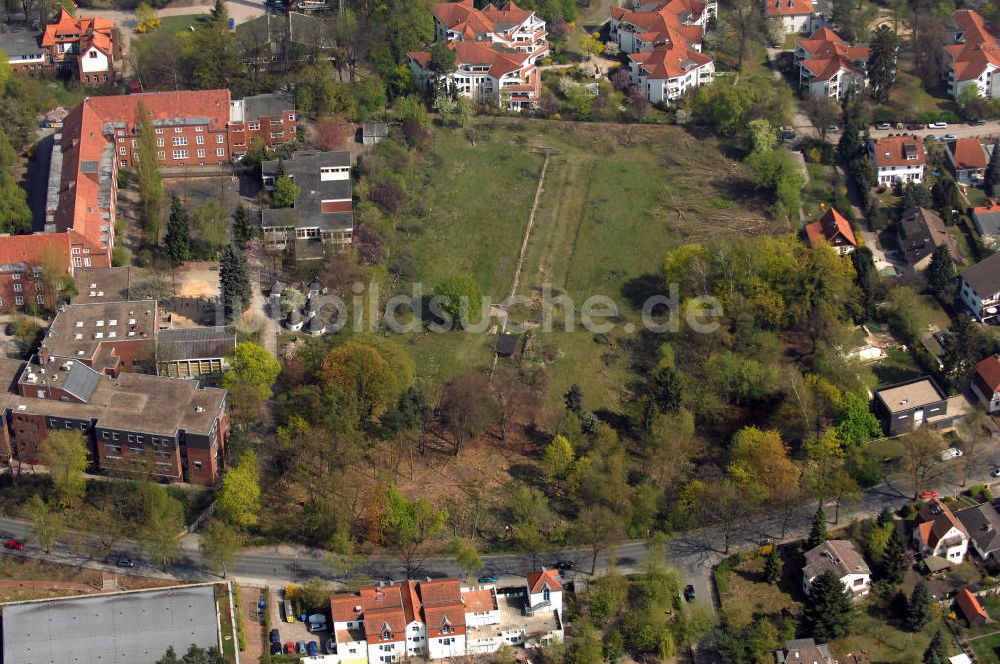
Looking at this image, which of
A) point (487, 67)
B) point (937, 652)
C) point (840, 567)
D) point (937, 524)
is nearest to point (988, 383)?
point (937, 524)

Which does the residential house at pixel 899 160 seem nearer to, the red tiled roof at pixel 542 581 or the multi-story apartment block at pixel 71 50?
the red tiled roof at pixel 542 581

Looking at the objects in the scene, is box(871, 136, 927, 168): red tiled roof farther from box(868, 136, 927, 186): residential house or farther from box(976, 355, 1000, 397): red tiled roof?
box(976, 355, 1000, 397): red tiled roof

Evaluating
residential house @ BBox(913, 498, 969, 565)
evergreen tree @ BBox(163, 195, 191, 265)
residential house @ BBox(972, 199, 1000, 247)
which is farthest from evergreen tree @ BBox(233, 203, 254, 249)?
residential house @ BBox(972, 199, 1000, 247)

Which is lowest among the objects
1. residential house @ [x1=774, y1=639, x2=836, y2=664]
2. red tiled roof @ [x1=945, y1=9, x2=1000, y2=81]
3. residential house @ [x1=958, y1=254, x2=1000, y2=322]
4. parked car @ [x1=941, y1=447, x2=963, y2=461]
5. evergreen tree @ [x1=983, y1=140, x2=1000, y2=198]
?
residential house @ [x1=774, y1=639, x2=836, y2=664]

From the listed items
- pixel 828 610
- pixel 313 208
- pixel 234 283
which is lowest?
pixel 828 610

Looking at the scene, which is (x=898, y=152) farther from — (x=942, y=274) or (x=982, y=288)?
(x=982, y=288)

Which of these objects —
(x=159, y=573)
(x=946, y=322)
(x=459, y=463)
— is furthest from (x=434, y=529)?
(x=946, y=322)
